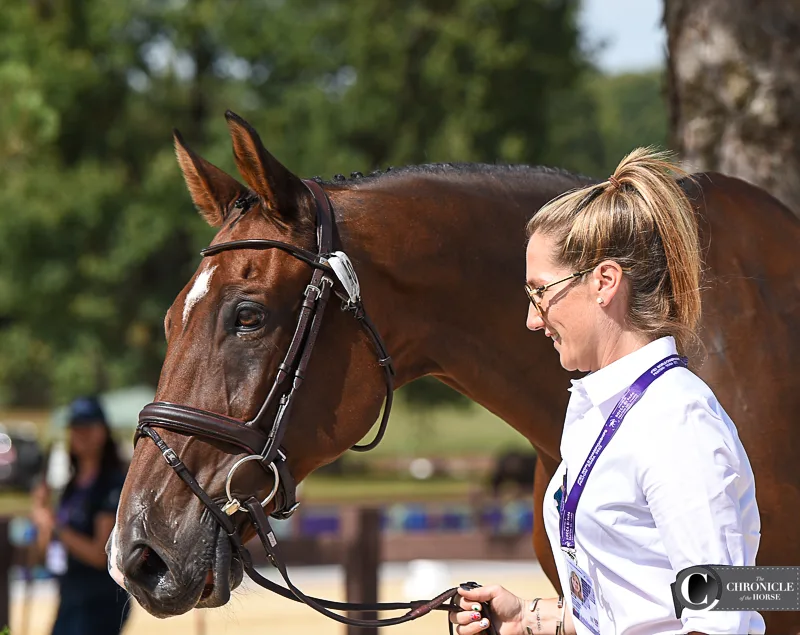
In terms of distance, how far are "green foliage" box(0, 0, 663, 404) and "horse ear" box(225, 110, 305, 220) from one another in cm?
1885

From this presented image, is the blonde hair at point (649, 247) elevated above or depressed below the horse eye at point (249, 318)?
below

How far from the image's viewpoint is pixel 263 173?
278cm

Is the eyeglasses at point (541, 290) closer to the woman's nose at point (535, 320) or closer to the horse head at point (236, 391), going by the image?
the woman's nose at point (535, 320)

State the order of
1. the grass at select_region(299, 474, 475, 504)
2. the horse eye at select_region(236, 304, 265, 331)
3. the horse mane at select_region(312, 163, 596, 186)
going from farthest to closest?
1. the grass at select_region(299, 474, 475, 504)
2. the horse mane at select_region(312, 163, 596, 186)
3. the horse eye at select_region(236, 304, 265, 331)

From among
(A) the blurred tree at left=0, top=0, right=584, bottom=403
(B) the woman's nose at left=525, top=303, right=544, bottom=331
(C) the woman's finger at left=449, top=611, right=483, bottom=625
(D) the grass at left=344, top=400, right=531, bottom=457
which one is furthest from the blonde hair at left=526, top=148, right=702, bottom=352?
(D) the grass at left=344, top=400, right=531, bottom=457

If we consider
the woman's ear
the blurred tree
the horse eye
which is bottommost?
the woman's ear

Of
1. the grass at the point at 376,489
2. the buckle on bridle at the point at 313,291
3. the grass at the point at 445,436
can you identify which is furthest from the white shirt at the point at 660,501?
the grass at the point at 445,436

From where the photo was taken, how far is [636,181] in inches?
75.4

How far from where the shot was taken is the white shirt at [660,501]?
163 centimetres

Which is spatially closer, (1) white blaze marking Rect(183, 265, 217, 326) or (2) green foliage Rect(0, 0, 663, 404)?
(1) white blaze marking Rect(183, 265, 217, 326)

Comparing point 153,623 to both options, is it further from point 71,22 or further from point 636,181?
point 71,22

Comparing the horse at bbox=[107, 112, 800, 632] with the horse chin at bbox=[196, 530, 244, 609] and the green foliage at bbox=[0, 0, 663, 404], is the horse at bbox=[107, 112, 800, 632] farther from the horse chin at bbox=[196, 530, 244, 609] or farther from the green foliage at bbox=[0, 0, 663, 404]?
the green foliage at bbox=[0, 0, 663, 404]

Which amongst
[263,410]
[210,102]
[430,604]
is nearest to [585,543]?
[430,604]

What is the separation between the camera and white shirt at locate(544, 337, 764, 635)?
1.63 metres
